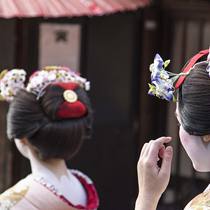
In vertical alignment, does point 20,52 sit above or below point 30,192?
above

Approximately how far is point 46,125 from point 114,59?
10.2 ft

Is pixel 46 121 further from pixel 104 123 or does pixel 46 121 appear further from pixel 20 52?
pixel 104 123

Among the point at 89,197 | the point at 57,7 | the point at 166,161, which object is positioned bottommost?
the point at 89,197

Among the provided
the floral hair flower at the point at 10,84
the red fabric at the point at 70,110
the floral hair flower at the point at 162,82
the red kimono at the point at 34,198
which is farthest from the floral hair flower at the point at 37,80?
the floral hair flower at the point at 162,82

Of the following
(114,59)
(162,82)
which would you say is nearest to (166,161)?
(162,82)

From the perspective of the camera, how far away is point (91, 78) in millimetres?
6516

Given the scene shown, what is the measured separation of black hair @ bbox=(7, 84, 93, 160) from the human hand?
3.76ft

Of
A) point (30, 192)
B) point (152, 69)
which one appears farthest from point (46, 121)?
point (152, 69)

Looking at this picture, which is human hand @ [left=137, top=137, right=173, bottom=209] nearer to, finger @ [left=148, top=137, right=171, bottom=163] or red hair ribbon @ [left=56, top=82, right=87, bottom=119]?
A: finger @ [left=148, top=137, right=171, bottom=163]

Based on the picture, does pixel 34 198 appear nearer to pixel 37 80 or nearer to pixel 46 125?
pixel 46 125

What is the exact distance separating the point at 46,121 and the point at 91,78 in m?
2.93

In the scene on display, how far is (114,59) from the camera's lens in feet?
21.7

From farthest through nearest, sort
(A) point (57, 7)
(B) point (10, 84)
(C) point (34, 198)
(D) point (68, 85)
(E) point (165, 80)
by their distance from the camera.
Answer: (A) point (57, 7)
(B) point (10, 84)
(D) point (68, 85)
(C) point (34, 198)
(E) point (165, 80)

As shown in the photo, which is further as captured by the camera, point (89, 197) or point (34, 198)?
point (89, 197)
